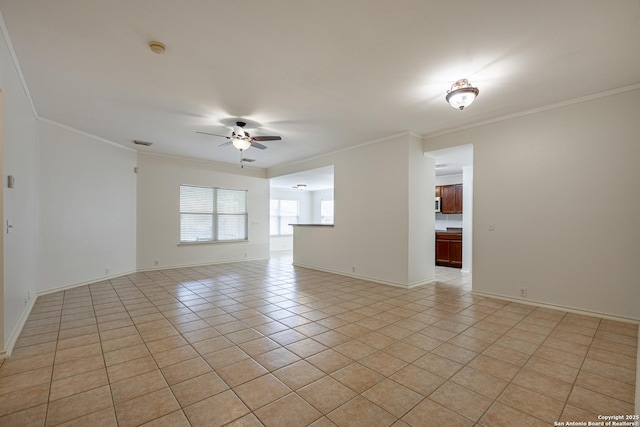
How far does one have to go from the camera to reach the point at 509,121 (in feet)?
13.2

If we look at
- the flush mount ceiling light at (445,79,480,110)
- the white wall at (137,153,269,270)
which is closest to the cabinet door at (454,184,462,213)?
the flush mount ceiling light at (445,79,480,110)

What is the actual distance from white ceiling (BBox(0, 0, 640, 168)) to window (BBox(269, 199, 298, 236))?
7.19m

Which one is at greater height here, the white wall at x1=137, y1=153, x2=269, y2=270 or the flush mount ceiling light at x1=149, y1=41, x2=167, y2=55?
the flush mount ceiling light at x1=149, y1=41, x2=167, y2=55

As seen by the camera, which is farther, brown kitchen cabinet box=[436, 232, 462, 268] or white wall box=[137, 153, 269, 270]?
brown kitchen cabinet box=[436, 232, 462, 268]

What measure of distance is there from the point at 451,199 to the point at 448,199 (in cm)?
8

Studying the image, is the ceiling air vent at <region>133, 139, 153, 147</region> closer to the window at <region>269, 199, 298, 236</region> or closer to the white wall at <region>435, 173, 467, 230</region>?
the window at <region>269, 199, 298, 236</region>

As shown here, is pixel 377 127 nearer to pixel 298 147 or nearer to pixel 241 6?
pixel 298 147

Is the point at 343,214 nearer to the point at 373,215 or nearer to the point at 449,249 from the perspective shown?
the point at 373,215

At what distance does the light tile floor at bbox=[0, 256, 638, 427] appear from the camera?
1740mm

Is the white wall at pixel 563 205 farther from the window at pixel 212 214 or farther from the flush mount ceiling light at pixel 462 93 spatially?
the window at pixel 212 214

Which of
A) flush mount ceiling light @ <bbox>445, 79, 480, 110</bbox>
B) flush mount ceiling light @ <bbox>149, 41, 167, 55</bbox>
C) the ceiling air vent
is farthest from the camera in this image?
the ceiling air vent

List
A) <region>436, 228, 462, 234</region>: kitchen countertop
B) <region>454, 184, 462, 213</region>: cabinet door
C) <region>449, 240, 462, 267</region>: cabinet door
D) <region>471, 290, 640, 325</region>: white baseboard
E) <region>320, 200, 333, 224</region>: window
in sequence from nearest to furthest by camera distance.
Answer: <region>471, 290, 640, 325</region>: white baseboard → <region>449, 240, 462, 267</region>: cabinet door → <region>436, 228, 462, 234</region>: kitchen countertop → <region>454, 184, 462, 213</region>: cabinet door → <region>320, 200, 333, 224</region>: window

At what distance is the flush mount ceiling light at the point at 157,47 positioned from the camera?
2.36 metres

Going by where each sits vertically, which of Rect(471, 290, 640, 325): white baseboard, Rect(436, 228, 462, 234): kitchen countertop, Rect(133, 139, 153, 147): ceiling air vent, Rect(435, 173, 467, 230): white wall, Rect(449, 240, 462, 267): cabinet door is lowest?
Rect(471, 290, 640, 325): white baseboard
